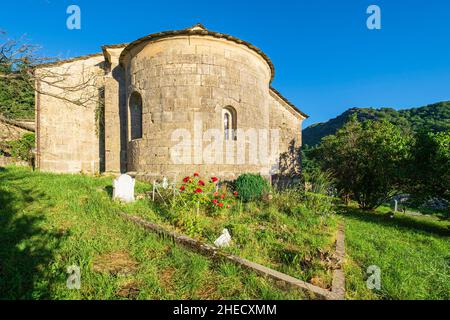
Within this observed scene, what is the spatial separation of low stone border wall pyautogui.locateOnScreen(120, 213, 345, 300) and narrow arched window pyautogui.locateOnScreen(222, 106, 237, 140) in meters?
5.35

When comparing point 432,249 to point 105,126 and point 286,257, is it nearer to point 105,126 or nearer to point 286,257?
point 286,257

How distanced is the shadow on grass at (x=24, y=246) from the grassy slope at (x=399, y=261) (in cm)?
404

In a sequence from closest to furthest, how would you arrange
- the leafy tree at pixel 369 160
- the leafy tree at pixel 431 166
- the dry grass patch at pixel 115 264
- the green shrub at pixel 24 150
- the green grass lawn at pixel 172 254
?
1. the green grass lawn at pixel 172 254
2. the dry grass patch at pixel 115 264
3. the leafy tree at pixel 431 166
4. the leafy tree at pixel 369 160
5. the green shrub at pixel 24 150

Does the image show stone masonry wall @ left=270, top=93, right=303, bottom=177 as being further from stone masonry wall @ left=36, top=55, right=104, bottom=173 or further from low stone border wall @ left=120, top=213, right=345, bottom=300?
stone masonry wall @ left=36, top=55, right=104, bottom=173

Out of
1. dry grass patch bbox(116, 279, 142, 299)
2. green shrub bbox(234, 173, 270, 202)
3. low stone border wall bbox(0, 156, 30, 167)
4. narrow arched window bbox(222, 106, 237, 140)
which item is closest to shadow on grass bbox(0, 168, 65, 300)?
dry grass patch bbox(116, 279, 142, 299)

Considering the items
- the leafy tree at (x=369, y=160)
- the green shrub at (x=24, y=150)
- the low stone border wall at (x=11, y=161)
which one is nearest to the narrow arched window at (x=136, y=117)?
the green shrub at (x=24, y=150)

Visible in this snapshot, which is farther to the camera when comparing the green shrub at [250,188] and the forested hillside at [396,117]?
the forested hillside at [396,117]

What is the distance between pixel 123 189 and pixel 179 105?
3.91 metres

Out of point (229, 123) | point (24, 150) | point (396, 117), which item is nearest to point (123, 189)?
point (229, 123)

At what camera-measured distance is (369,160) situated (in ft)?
29.1

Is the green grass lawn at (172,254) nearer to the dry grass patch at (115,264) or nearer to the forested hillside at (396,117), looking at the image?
the dry grass patch at (115,264)

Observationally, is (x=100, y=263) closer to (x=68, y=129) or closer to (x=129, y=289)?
(x=129, y=289)

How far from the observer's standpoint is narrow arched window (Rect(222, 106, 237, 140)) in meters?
8.87

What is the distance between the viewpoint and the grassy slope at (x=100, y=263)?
8.67 ft
